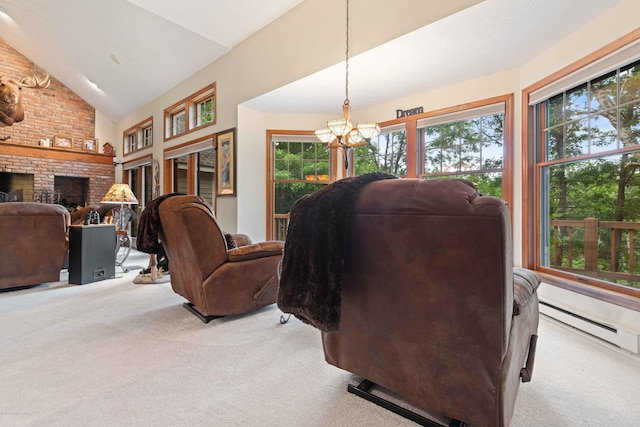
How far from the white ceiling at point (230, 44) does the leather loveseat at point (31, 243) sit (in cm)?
293

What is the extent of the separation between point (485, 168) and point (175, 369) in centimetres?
371

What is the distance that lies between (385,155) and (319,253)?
3731 mm

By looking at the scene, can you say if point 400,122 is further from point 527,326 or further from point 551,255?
point 527,326

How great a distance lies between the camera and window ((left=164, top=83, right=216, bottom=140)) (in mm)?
5383

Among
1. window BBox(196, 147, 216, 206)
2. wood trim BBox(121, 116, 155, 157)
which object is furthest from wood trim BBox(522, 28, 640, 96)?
wood trim BBox(121, 116, 155, 157)

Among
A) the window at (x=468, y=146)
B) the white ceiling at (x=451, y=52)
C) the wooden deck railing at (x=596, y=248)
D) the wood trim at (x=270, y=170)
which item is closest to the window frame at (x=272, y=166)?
the wood trim at (x=270, y=170)

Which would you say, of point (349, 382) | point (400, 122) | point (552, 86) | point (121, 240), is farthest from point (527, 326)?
point (121, 240)

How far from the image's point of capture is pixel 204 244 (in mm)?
2264

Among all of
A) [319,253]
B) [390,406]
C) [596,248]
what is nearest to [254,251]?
[319,253]

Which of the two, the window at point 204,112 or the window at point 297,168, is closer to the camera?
the window at point 297,168

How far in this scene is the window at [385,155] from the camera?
4438 millimetres

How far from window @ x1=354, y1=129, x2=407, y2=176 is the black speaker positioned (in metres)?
3.46

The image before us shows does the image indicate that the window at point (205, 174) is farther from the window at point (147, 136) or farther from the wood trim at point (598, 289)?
the wood trim at point (598, 289)

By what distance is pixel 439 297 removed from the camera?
1083 mm
